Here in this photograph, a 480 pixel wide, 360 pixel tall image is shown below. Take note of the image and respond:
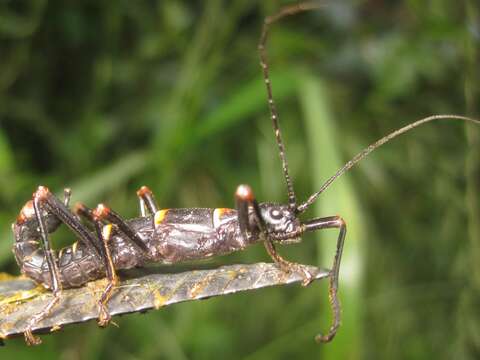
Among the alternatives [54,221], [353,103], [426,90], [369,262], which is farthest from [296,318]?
[54,221]

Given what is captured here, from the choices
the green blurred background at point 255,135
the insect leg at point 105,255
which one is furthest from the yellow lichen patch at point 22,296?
the green blurred background at point 255,135

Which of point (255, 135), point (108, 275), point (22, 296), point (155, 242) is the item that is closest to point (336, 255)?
point (155, 242)

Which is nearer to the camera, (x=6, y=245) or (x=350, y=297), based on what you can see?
(x=350, y=297)

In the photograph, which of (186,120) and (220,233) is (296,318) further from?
(220,233)

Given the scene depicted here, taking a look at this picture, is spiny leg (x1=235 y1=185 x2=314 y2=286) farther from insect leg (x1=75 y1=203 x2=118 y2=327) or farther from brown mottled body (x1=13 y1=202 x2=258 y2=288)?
insect leg (x1=75 y1=203 x2=118 y2=327)

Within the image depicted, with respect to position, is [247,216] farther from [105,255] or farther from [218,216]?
[105,255]

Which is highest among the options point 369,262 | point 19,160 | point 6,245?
point 19,160

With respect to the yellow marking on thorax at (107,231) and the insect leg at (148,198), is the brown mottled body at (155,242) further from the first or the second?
the insect leg at (148,198)

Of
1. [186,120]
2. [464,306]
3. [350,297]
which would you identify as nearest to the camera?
[350,297]
